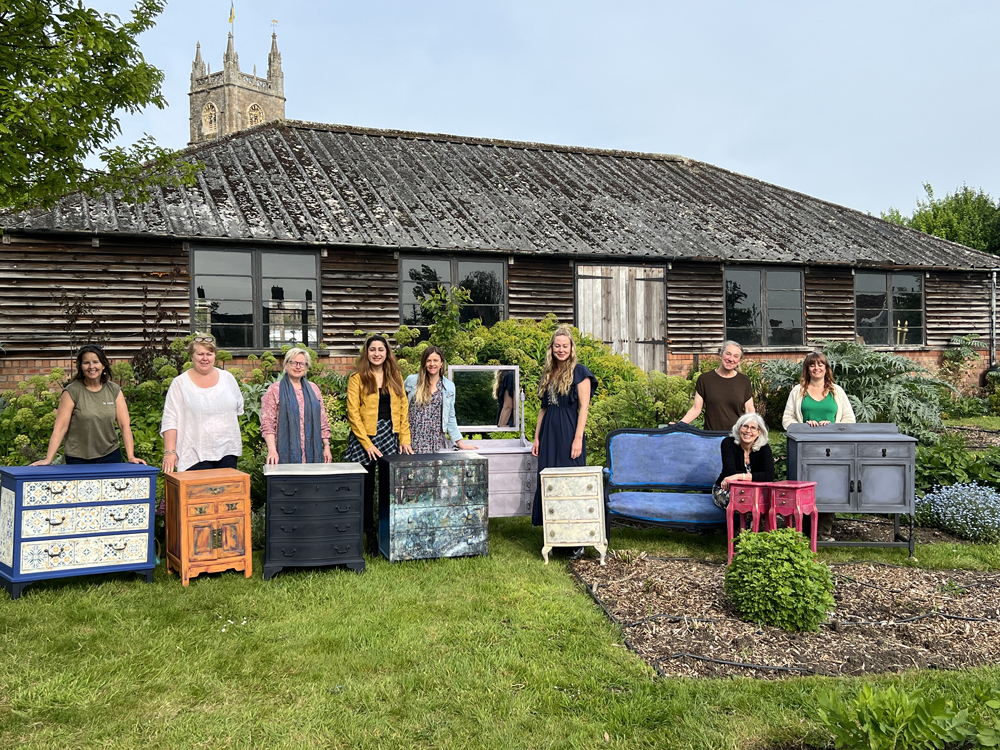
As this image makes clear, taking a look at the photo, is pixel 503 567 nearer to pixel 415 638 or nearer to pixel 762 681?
pixel 415 638

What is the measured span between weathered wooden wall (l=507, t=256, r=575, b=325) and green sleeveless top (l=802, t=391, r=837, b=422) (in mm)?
8119

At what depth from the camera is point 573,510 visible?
6090 millimetres

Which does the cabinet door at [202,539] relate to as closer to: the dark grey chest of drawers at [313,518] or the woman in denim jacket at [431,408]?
the dark grey chest of drawers at [313,518]

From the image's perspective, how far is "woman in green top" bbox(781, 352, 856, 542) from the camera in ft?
22.3

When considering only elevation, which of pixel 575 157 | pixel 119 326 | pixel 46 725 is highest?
pixel 575 157

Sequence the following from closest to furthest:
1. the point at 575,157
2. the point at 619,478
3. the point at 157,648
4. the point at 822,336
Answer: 1. the point at 157,648
2. the point at 619,478
3. the point at 822,336
4. the point at 575,157

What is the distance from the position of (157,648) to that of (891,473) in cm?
565

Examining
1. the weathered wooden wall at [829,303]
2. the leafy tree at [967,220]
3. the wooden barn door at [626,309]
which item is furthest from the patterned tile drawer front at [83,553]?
the leafy tree at [967,220]

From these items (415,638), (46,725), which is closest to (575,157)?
(415,638)

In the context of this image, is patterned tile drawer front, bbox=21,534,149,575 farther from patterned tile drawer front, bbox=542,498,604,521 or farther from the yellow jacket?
patterned tile drawer front, bbox=542,498,604,521

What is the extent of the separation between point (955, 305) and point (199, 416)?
62.1 feet

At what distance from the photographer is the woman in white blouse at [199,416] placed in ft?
19.1

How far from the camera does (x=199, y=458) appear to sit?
5879mm

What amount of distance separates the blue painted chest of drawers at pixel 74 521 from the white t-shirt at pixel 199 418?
1.35 feet
